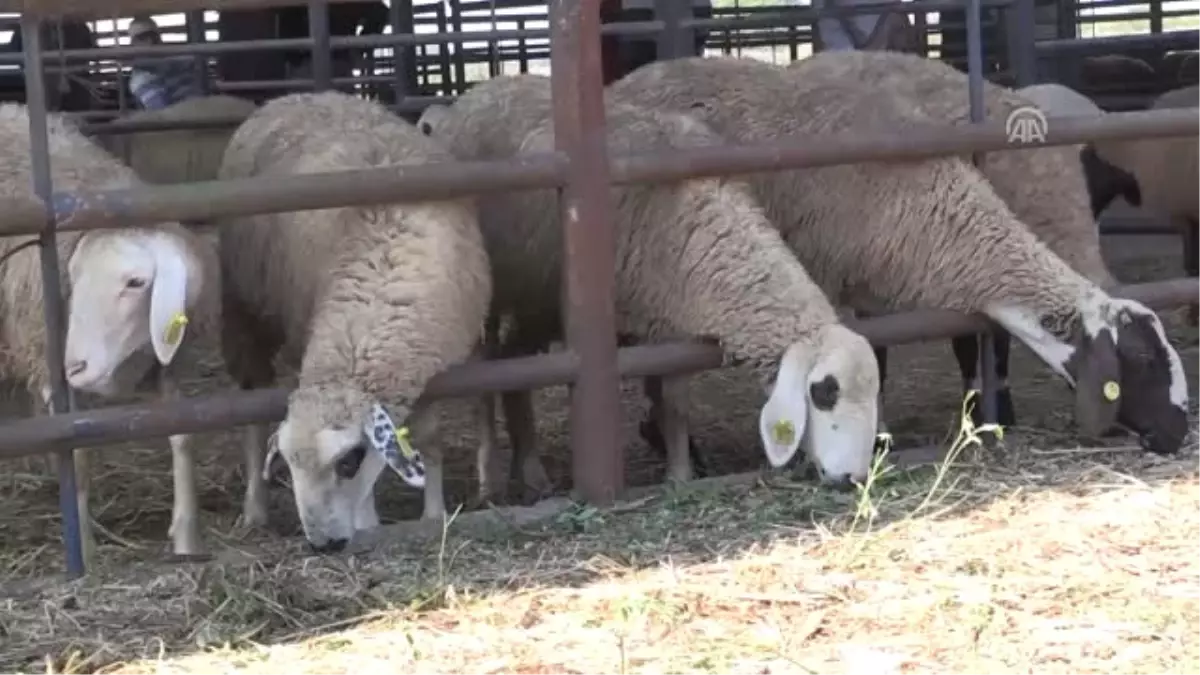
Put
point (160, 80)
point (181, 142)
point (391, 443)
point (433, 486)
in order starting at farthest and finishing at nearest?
point (160, 80) → point (181, 142) → point (433, 486) → point (391, 443)

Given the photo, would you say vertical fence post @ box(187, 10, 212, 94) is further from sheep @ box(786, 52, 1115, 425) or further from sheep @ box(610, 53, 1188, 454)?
sheep @ box(786, 52, 1115, 425)

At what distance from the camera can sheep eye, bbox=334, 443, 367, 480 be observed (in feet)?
15.8

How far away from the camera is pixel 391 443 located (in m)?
4.82

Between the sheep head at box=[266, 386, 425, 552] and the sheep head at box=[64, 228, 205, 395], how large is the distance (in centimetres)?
47

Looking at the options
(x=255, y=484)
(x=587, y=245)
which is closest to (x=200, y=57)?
(x=255, y=484)

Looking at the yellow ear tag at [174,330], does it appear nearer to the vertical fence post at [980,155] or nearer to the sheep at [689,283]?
the sheep at [689,283]

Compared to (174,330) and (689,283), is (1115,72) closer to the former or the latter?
(689,283)

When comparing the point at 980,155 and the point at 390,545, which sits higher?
the point at 980,155

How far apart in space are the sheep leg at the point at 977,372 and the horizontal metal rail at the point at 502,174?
2.45 feet

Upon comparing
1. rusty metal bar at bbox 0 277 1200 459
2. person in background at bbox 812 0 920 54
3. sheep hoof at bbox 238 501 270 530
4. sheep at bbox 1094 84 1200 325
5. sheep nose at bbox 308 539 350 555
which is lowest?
sheep hoof at bbox 238 501 270 530

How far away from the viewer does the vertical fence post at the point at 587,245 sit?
5199mm

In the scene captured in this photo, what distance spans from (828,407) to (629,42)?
655 cm

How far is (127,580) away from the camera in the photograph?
467 cm

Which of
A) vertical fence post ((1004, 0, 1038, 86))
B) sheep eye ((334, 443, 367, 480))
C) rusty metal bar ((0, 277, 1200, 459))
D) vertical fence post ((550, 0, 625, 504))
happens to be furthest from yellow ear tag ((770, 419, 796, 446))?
vertical fence post ((1004, 0, 1038, 86))
